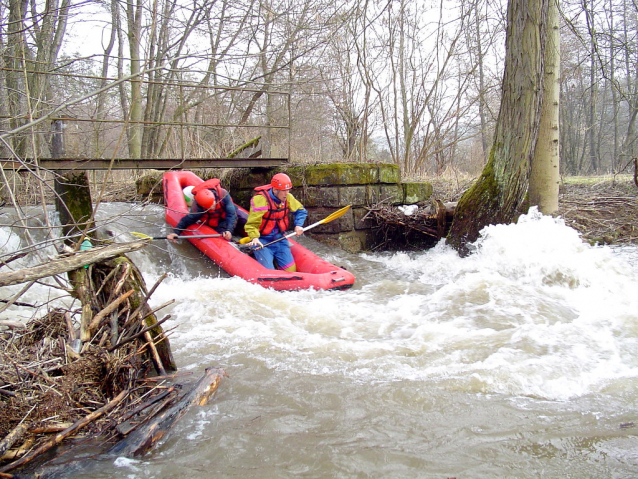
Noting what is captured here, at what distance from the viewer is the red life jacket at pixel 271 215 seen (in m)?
6.48

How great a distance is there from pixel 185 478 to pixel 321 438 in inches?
26.7

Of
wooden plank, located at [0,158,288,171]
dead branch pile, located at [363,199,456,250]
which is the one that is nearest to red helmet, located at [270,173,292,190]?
wooden plank, located at [0,158,288,171]

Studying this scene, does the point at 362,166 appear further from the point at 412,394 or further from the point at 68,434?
the point at 68,434

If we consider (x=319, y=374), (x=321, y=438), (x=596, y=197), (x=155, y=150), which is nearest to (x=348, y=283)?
(x=319, y=374)

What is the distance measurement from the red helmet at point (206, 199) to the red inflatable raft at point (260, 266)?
0.85ft

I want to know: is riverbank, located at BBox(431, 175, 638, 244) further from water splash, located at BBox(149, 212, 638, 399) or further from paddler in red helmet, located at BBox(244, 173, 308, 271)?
paddler in red helmet, located at BBox(244, 173, 308, 271)

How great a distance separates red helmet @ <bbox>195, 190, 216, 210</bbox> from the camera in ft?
21.4

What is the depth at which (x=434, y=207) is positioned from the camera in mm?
7848

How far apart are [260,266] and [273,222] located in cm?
78

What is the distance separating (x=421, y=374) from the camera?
3.13 metres

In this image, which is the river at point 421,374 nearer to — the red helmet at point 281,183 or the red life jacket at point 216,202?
the red life jacket at point 216,202

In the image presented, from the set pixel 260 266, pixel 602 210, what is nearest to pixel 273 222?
pixel 260 266

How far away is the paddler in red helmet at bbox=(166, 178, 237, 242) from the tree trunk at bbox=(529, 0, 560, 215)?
4.19 meters

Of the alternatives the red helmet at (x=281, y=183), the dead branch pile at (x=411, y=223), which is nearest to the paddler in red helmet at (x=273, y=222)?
the red helmet at (x=281, y=183)
